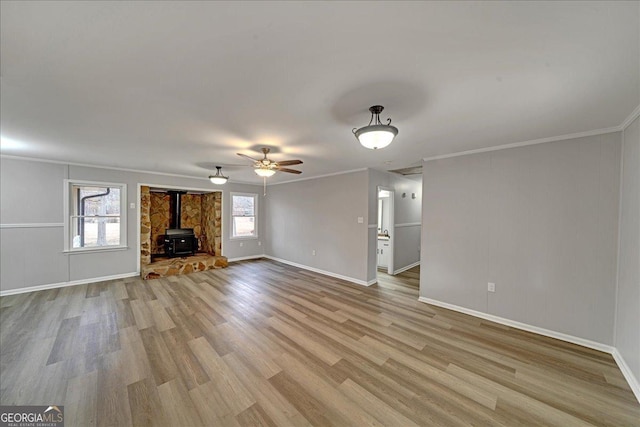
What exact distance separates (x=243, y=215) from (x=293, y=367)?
18.4ft

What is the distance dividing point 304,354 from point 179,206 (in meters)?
6.15

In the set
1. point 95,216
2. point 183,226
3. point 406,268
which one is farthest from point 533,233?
point 183,226

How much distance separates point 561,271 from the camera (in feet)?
9.01

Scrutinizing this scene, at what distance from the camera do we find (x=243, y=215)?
7.16 meters

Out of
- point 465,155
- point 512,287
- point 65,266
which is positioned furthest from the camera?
point 65,266

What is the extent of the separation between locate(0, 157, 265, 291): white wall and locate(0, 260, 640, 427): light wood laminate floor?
642 mm

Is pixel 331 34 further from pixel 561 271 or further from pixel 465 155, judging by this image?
pixel 561 271

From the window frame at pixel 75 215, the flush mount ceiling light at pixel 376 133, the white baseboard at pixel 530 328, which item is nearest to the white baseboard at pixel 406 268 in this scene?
the white baseboard at pixel 530 328

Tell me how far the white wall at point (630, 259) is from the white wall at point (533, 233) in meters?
0.13

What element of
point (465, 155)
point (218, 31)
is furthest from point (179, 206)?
point (465, 155)

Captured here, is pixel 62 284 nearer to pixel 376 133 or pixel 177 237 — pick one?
pixel 177 237

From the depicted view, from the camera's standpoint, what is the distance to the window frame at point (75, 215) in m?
4.48

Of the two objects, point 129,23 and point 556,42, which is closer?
point 129,23

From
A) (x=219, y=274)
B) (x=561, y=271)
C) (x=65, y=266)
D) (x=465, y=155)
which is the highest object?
(x=465, y=155)
